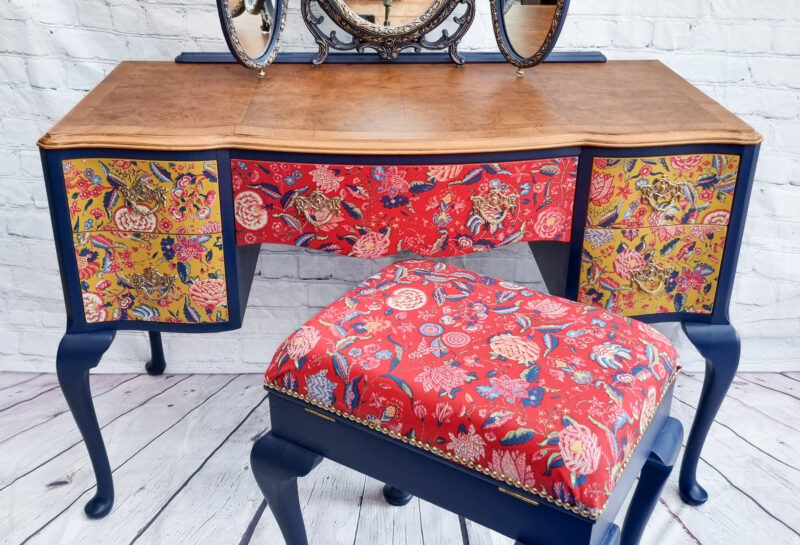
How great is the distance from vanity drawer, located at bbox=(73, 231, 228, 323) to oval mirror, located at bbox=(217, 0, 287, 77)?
39 centimetres

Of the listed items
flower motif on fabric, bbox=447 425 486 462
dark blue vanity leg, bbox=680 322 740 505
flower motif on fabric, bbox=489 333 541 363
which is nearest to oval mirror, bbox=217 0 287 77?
flower motif on fabric, bbox=489 333 541 363

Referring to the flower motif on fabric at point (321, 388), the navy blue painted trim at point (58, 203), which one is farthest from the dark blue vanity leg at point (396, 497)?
the navy blue painted trim at point (58, 203)

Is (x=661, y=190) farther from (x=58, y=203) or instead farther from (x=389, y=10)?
(x=58, y=203)

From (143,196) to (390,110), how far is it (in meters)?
0.45

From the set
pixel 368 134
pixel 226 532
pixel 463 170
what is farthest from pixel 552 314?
pixel 226 532

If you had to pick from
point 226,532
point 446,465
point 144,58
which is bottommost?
point 226,532

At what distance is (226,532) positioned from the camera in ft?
5.20

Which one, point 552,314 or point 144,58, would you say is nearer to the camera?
point 552,314

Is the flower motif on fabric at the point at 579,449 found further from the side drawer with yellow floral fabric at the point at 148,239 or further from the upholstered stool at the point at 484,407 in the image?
the side drawer with yellow floral fabric at the point at 148,239

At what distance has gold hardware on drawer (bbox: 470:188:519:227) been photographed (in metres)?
1.33

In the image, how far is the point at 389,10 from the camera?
159 cm

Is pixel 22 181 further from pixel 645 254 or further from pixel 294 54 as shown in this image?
pixel 645 254

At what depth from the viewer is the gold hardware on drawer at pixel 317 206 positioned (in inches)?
51.9

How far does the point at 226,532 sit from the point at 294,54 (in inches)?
39.4
